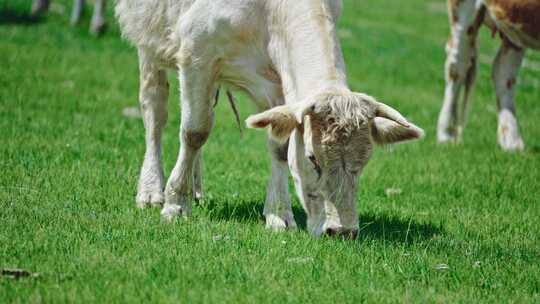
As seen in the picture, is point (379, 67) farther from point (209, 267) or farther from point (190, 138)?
point (209, 267)

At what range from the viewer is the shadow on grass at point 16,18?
60.2 ft

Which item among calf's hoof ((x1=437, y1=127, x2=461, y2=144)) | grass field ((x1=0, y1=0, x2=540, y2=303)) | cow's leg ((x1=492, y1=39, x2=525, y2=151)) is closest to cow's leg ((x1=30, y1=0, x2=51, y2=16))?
grass field ((x1=0, y1=0, x2=540, y2=303))

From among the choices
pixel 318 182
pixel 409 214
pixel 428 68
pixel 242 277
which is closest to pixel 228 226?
pixel 318 182

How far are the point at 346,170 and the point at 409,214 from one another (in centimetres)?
199

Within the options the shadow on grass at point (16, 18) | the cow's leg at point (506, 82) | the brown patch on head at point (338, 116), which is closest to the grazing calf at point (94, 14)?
the shadow on grass at point (16, 18)

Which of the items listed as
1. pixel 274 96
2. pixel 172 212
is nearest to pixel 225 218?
pixel 172 212

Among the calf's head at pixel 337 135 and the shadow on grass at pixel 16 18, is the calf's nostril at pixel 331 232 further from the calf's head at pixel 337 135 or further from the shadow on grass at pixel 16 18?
the shadow on grass at pixel 16 18

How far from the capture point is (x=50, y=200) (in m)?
6.64

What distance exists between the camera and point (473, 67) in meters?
11.6

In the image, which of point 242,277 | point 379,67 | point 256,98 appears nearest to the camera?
point 242,277

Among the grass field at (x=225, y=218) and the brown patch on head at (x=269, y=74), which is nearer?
the grass field at (x=225, y=218)

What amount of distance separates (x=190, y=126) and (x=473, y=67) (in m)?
5.77

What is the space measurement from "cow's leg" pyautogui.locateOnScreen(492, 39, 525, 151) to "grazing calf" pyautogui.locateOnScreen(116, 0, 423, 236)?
4.79 meters

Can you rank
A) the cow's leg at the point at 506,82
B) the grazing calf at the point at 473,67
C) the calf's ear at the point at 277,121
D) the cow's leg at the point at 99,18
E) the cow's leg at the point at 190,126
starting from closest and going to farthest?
the calf's ear at the point at 277,121 < the cow's leg at the point at 190,126 < the grazing calf at the point at 473,67 < the cow's leg at the point at 506,82 < the cow's leg at the point at 99,18
